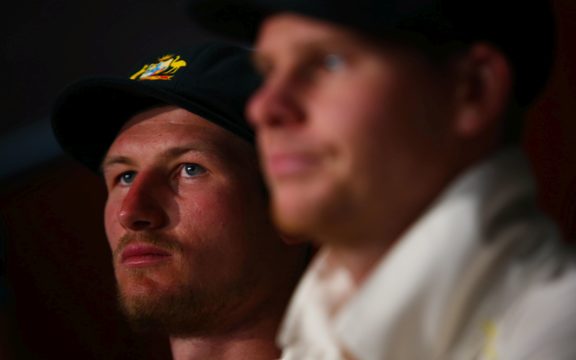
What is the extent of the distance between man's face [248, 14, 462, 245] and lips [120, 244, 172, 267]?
36 centimetres

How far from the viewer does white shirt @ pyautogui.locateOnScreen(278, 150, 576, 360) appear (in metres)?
0.45

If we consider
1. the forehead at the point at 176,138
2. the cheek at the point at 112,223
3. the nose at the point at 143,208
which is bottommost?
the cheek at the point at 112,223

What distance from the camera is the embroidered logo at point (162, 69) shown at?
897mm

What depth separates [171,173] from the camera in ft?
2.83

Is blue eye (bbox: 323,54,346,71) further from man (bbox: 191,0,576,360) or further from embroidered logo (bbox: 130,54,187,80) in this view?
embroidered logo (bbox: 130,54,187,80)

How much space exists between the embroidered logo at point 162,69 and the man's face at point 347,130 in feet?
1.44

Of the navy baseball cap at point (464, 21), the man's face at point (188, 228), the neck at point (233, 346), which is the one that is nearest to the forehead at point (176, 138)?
the man's face at point (188, 228)

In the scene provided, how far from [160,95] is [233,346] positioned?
0.72 ft

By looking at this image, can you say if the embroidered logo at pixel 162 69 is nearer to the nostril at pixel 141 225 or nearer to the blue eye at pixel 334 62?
the nostril at pixel 141 225

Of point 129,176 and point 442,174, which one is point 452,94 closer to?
point 442,174

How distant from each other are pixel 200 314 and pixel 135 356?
31cm

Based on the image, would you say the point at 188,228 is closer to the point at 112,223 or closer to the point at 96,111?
the point at 112,223

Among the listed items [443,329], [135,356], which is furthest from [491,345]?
[135,356]

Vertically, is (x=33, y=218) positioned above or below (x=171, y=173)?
below
